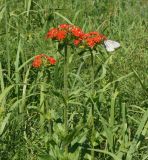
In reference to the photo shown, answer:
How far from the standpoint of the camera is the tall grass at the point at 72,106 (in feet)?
8.87

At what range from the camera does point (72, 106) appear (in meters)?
3.31

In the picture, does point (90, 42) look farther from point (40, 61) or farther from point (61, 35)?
point (40, 61)

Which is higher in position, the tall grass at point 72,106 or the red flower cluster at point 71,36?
the red flower cluster at point 71,36

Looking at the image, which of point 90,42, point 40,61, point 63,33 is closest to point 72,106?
point 40,61

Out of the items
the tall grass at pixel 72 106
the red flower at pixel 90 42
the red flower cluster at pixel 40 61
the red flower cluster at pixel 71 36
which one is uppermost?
the red flower cluster at pixel 71 36

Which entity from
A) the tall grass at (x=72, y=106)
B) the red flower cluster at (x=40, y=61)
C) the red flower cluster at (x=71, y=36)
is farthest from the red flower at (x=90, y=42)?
the red flower cluster at (x=40, y=61)

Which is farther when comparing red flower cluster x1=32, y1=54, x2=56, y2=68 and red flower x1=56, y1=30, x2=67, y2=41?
red flower cluster x1=32, y1=54, x2=56, y2=68

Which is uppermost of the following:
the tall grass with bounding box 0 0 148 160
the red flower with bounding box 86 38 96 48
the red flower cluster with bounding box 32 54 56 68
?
the red flower with bounding box 86 38 96 48

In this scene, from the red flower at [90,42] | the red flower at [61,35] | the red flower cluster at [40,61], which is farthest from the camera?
the red flower cluster at [40,61]

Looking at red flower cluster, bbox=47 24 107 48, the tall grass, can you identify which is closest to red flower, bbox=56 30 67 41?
red flower cluster, bbox=47 24 107 48

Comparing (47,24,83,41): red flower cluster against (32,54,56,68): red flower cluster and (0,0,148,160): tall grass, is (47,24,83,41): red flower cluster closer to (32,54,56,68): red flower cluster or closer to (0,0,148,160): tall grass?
(0,0,148,160): tall grass

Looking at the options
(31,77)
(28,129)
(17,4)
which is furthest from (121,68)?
(17,4)

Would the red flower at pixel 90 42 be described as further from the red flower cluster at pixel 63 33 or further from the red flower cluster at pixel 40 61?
the red flower cluster at pixel 40 61

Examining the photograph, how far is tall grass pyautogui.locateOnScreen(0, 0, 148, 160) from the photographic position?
2.71 metres
